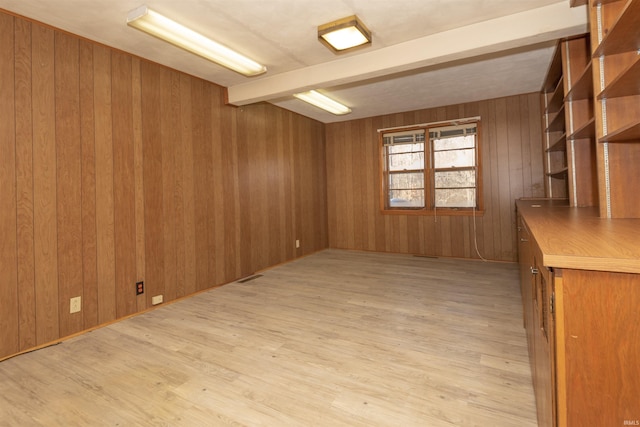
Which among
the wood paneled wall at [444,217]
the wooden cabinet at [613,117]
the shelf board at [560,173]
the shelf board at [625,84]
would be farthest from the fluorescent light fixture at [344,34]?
the wood paneled wall at [444,217]

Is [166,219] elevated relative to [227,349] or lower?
elevated

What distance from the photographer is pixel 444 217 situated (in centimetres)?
548

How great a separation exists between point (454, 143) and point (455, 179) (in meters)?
0.60

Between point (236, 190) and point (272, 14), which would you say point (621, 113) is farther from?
point (236, 190)

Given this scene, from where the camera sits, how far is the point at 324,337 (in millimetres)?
2553

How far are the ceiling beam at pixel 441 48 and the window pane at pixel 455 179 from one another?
2.67 m

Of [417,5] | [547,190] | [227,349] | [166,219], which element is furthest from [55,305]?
[547,190]

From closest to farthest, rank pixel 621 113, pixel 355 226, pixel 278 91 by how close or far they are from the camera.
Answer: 1. pixel 621 113
2. pixel 278 91
3. pixel 355 226

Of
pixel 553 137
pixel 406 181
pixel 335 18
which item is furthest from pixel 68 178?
pixel 553 137

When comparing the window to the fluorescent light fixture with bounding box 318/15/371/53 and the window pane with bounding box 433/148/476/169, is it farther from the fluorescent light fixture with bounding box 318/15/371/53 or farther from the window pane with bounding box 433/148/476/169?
the fluorescent light fixture with bounding box 318/15/371/53

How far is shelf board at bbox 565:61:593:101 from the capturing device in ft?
7.43

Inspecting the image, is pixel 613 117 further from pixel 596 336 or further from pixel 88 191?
pixel 88 191

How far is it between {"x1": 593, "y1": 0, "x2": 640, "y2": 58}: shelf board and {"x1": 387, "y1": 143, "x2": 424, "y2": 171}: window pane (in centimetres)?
375

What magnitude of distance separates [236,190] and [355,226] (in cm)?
273
